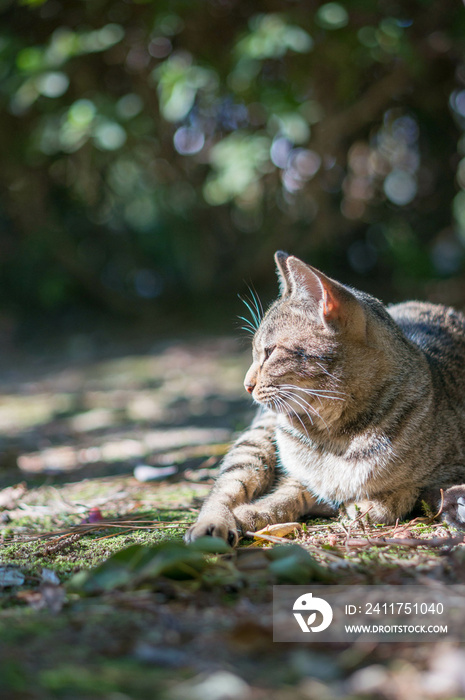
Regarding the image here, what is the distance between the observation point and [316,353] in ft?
6.50

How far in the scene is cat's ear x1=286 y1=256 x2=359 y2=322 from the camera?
75.9 inches

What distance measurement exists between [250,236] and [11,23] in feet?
10.7

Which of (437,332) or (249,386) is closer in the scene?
(249,386)

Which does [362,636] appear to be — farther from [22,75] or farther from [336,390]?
[22,75]

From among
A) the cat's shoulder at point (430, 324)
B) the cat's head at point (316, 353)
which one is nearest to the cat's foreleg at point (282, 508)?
the cat's head at point (316, 353)

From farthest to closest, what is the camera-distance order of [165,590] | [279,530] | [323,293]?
1. [323,293]
2. [279,530]
3. [165,590]

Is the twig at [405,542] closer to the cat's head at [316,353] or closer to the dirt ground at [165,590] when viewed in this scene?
the dirt ground at [165,590]

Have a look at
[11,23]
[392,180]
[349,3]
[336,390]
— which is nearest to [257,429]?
[336,390]
